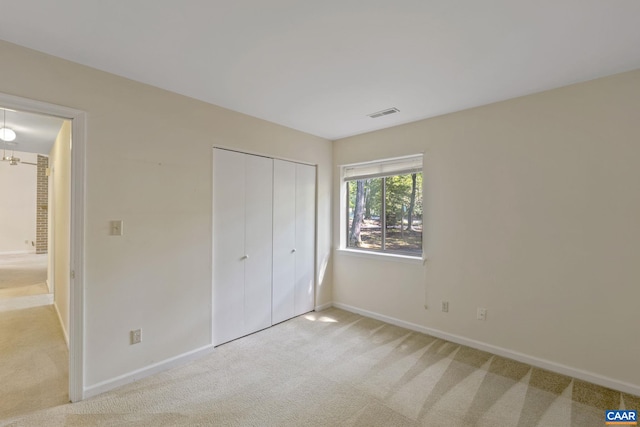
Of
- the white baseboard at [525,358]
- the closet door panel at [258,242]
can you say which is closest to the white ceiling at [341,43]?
the closet door panel at [258,242]

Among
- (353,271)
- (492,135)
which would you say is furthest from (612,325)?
(353,271)

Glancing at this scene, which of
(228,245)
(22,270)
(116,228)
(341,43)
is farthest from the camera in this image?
(22,270)

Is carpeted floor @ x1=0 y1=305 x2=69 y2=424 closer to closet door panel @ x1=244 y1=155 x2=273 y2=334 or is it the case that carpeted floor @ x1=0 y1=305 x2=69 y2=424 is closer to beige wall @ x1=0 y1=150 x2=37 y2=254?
closet door panel @ x1=244 y1=155 x2=273 y2=334

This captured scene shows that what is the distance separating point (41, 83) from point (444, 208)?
12.0ft

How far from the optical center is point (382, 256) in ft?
12.0

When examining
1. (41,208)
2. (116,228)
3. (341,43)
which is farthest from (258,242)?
(41,208)

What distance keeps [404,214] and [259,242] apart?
187 cm

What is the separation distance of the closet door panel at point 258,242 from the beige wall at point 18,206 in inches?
320

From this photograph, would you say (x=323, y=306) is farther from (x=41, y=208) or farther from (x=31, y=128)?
(x=41, y=208)

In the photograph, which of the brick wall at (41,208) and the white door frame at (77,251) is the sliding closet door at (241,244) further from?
the brick wall at (41,208)

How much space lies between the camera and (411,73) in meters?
2.22

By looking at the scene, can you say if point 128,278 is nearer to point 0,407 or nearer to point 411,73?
point 0,407

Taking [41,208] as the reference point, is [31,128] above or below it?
above

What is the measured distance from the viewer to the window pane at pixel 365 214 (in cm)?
389
